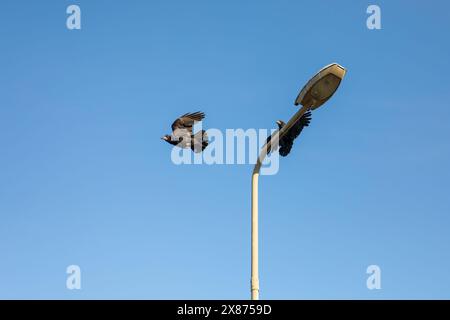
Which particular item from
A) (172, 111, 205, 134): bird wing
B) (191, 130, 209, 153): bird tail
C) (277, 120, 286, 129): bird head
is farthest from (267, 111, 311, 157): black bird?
(172, 111, 205, 134): bird wing

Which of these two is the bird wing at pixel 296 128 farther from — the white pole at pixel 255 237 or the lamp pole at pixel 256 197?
the white pole at pixel 255 237

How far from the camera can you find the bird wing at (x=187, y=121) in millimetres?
10547

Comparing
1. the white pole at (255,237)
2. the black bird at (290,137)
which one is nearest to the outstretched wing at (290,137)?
the black bird at (290,137)

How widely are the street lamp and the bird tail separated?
1607 mm

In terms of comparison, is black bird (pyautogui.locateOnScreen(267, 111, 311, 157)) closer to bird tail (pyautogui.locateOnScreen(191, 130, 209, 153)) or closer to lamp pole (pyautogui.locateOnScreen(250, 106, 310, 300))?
lamp pole (pyautogui.locateOnScreen(250, 106, 310, 300))

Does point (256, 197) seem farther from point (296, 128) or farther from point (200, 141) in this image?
point (200, 141)

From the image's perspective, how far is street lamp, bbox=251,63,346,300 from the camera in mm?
7930

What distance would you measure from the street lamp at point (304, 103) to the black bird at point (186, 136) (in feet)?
5.50
